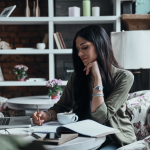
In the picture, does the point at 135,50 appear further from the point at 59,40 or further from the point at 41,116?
the point at 41,116

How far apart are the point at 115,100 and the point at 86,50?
0.36 meters

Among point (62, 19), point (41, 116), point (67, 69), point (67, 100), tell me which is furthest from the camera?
point (67, 69)

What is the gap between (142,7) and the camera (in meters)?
2.80

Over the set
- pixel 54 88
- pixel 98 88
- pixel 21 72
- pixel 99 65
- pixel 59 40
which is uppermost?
pixel 59 40

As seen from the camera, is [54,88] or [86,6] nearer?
[54,88]

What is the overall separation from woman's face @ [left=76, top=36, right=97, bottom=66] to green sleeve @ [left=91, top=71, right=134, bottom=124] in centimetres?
20

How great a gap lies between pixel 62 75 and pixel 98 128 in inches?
88.8

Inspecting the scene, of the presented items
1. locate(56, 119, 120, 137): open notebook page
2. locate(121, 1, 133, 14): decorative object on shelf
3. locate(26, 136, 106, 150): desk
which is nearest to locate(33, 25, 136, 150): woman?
locate(56, 119, 120, 137): open notebook page

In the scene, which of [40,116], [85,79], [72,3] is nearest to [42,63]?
[72,3]

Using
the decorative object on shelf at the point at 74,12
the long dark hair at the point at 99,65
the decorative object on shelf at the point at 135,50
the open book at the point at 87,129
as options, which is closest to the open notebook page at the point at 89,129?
the open book at the point at 87,129

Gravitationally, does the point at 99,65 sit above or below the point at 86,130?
above

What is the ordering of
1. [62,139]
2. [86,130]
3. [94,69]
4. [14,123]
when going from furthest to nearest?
1. [94,69]
2. [14,123]
3. [86,130]
4. [62,139]

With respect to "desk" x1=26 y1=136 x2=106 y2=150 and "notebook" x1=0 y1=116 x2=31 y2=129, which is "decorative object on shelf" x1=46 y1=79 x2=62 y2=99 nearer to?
"notebook" x1=0 y1=116 x2=31 y2=129

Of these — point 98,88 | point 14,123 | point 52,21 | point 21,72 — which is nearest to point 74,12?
point 52,21
